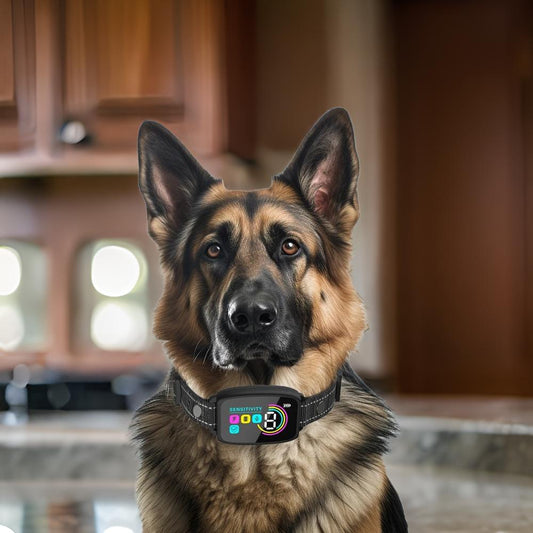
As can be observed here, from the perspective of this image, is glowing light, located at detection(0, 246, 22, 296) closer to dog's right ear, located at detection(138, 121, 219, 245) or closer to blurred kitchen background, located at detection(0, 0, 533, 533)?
blurred kitchen background, located at detection(0, 0, 533, 533)

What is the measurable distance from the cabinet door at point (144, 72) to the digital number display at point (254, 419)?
96 cm

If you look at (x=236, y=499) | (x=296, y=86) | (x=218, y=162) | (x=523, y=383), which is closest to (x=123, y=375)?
(x=218, y=162)

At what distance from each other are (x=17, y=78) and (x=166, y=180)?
847mm

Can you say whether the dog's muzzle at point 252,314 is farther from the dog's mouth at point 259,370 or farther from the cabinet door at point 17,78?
the cabinet door at point 17,78

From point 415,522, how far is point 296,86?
1097 mm

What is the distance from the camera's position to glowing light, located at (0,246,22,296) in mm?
1616

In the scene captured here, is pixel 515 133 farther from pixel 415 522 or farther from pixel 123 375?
pixel 415 522

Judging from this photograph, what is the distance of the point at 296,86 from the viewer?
170cm

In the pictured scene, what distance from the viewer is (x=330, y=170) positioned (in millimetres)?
541

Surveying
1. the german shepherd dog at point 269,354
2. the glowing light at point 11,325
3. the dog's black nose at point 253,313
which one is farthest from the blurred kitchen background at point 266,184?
the dog's black nose at point 253,313

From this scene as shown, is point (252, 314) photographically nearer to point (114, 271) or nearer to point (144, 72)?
point (144, 72)

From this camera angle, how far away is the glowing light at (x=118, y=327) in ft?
5.21

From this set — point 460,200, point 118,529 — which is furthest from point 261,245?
point 460,200

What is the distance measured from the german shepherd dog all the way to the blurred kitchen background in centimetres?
32
